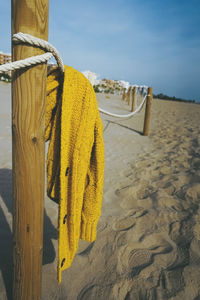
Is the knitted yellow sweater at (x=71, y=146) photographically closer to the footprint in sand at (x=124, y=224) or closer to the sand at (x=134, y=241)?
the sand at (x=134, y=241)

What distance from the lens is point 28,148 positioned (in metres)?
0.97

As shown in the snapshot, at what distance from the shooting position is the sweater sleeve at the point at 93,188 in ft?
4.09

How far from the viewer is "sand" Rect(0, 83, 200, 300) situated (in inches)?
60.8

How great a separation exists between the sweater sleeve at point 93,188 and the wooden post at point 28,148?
1.10 ft

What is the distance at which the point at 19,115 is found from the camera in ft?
A: 3.02

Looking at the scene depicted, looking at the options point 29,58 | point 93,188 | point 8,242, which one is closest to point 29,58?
point 29,58

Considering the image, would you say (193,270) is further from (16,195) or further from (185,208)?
(16,195)

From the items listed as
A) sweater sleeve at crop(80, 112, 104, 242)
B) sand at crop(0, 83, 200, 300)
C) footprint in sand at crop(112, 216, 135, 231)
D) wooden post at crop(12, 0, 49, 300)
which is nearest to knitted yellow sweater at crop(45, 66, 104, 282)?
sweater sleeve at crop(80, 112, 104, 242)

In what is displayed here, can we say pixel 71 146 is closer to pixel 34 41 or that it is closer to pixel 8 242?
pixel 34 41

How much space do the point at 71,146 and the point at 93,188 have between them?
393 millimetres

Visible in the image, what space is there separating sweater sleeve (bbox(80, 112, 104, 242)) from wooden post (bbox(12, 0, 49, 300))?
337 millimetres

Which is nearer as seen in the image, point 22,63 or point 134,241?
point 22,63

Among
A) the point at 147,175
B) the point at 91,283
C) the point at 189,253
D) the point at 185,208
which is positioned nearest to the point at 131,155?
the point at 147,175

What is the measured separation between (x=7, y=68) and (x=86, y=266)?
5.52ft
